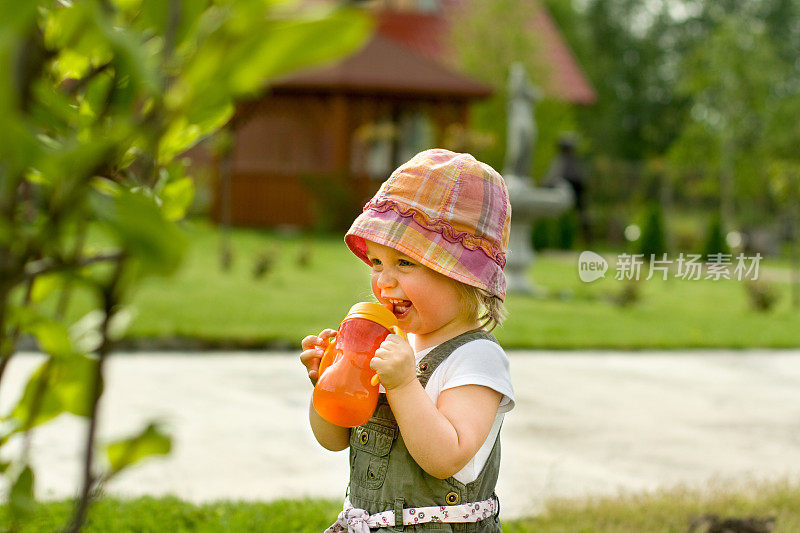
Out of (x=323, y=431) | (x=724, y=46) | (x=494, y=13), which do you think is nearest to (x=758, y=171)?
(x=724, y=46)

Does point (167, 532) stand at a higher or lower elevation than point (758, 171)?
lower

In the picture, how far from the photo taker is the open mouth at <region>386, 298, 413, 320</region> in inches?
88.7

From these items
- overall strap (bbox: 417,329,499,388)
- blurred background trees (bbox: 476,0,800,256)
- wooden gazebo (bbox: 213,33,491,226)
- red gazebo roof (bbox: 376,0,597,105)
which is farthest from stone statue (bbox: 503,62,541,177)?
red gazebo roof (bbox: 376,0,597,105)

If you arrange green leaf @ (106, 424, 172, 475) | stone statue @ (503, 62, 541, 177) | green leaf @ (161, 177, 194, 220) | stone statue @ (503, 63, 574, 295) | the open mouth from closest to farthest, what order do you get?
1. green leaf @ (106, 424, 172, 475)
2. green leaf @ (161, 177, 194, 220)
3. the open mouth
4. stone statue @ (503, 63, 574, 295)
5. stone statue @ (503, 62, 541, 177)

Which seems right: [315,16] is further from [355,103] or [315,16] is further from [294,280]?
[355,103]

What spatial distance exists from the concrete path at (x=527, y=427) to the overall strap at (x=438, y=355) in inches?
72.2

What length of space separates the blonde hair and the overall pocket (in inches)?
12.1

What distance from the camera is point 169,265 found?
2.67 feet

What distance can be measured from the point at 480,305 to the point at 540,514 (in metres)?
1.84

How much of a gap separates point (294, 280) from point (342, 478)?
8.35 m

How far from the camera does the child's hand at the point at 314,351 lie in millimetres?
2238

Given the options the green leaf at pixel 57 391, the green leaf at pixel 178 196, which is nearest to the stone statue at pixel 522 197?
the green leaf at pixel 178 196

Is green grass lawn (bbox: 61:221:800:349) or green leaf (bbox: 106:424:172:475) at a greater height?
green grass lawn (bbox: 61:221:800:349)

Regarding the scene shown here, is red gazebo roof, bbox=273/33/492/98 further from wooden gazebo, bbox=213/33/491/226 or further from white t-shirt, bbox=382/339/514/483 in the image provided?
white t-shirt, bbox=382/339/514/483
